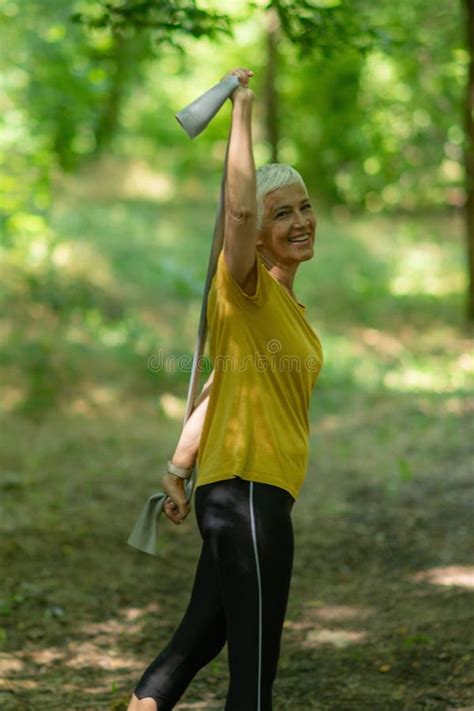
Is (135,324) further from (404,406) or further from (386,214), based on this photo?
(386,214)

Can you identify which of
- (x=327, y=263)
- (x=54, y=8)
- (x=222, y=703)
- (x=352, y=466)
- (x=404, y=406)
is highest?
(x=54, y=8)

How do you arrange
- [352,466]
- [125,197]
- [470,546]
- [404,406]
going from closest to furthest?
[470,546] → [352,466] → [404,406] → [125,197]

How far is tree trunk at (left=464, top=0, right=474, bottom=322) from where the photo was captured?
39.6ft

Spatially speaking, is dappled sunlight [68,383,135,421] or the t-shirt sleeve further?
dappled sunlight [68,383,135,421]

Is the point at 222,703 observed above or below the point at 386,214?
below

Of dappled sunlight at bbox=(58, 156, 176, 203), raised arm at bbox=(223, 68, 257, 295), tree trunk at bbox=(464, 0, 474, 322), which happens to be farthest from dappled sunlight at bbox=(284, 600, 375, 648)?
dappled sunlight at bbox=(58, 156, 176, 203)

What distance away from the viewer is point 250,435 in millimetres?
2945

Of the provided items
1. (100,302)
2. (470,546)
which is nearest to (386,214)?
(100,302)

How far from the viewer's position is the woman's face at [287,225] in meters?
3.10

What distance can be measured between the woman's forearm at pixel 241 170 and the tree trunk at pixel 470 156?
9.83 meters

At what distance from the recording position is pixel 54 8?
12.1m

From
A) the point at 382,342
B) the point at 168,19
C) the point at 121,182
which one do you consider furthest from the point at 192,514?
the point at 121,182

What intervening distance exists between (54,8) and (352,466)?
652 centimetres

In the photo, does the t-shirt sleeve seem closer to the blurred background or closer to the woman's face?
the woman's face
